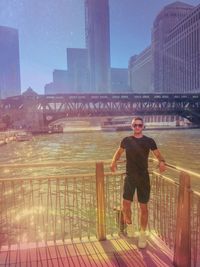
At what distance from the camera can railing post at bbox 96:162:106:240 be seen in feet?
18.5

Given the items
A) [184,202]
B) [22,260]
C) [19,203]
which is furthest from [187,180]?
[19,203]

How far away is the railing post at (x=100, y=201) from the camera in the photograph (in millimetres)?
5637

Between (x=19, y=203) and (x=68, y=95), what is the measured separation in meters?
95.4

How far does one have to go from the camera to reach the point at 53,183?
1889 cm

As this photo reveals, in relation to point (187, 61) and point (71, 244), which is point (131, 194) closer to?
point (71, 244)

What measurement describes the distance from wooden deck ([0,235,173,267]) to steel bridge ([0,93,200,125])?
3743 inches

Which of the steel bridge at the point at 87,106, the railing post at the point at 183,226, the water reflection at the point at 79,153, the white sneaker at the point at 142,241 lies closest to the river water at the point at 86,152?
the water reflection at the point at 79,153

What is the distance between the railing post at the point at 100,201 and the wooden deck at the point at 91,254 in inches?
6.7

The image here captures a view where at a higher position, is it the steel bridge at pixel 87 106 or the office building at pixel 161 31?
the office building at pixel 161 31

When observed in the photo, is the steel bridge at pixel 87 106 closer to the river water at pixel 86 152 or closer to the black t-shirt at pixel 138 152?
the river water at pixel 86 152

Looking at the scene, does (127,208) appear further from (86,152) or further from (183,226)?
(86,152)

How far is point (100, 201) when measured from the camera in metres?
5.70

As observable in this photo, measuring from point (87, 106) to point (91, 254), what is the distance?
10660 centimetres

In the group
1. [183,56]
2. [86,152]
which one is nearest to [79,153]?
[86,152]
